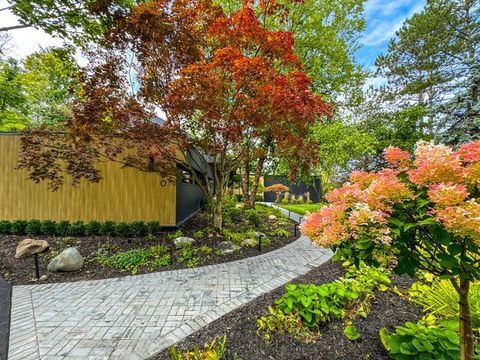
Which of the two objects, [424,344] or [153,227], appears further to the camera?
[153,227]

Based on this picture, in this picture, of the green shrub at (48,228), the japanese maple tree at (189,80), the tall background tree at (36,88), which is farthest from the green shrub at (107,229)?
the tall background tree at (36,88)

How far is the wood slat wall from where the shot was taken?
25.2ft

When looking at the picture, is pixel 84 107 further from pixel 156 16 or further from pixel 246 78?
pixel 246 78

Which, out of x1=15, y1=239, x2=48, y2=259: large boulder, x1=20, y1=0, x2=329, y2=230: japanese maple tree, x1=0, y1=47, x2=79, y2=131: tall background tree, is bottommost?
x1=15, y1=239, x2=48, y2=259: large boulder

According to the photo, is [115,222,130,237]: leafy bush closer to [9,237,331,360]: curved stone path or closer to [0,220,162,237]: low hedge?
[0,220,162,237]: low hedge

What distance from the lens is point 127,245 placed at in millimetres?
6285

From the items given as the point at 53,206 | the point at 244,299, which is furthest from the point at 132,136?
the point at 53,206

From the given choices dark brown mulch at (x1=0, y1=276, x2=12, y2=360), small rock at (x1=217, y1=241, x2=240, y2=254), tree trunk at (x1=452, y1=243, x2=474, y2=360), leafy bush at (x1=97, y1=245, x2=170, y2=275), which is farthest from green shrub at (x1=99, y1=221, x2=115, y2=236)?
tree trunk at (x1=452, y1=243, x2=474, y2=360)

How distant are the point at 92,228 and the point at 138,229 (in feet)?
4.96

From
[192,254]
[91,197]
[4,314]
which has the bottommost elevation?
[4,314]

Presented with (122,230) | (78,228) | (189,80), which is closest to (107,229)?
(122,230)

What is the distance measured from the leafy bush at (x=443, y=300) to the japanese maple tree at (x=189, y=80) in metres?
3.67

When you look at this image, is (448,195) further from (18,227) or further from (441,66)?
(441,66)

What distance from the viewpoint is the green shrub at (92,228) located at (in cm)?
711
